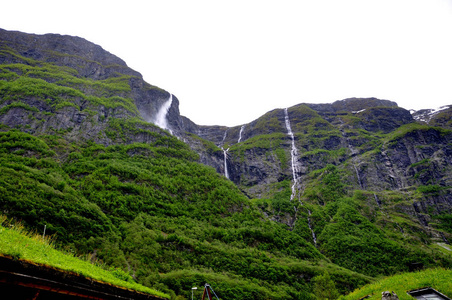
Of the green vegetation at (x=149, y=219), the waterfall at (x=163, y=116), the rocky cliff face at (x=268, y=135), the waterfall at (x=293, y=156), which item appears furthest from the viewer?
the waterfall at (x=163, y=116)

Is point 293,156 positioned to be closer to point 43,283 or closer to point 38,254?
point 38,254

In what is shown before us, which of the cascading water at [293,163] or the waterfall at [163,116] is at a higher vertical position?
the waterfall at [163,116]

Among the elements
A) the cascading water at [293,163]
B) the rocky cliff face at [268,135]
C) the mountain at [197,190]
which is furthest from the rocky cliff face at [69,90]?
the cascading water at [293,163]

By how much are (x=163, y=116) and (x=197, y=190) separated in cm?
8365

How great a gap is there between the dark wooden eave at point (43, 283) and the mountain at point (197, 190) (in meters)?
15.0

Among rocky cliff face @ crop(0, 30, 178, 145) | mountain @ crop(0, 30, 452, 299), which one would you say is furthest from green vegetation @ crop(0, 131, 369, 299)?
rocky cliff face @ crop(0, 30, 178, 145)

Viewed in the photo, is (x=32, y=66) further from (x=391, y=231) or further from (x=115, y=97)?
(x=391, y=231)

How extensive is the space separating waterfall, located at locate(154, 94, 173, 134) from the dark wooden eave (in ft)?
402

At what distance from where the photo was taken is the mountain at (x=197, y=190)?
108ft

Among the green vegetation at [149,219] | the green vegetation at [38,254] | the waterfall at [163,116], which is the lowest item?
the green vegetation at [149,219]

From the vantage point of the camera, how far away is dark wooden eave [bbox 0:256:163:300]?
426 cm

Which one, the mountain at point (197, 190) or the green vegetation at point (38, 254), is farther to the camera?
the mountain at point (197, 190)

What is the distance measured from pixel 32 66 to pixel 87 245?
396ft

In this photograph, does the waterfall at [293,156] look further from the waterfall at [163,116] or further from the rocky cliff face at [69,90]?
the waterfall at [163,116]
